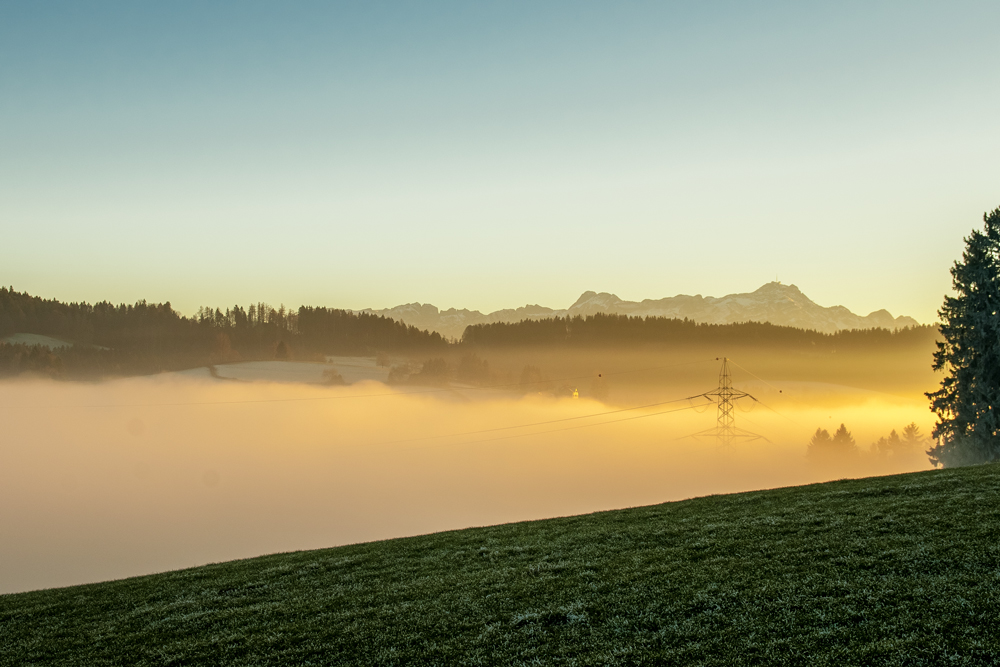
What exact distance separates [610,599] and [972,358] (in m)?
67.7

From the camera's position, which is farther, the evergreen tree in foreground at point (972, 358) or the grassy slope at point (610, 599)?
the evergreen tree in foreground at point (972, 358)

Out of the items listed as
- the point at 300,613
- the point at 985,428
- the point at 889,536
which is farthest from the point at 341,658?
the point at 985,428

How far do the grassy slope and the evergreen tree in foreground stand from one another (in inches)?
1693

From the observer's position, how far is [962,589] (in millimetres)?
13812

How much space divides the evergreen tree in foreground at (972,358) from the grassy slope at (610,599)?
43005 millimetres

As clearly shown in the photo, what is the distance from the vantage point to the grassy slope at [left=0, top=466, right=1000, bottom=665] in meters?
12.7

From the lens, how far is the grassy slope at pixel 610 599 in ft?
41.8

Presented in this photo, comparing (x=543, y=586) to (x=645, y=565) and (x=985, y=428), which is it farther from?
(x=985, y=428)

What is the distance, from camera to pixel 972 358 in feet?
211

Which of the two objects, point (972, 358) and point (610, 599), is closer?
point (610, 599)

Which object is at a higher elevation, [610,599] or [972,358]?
[972,358]

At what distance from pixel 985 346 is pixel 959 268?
384 inches

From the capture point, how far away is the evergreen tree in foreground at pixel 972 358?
6125 centimetres

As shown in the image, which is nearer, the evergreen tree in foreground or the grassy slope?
the grassy slope
